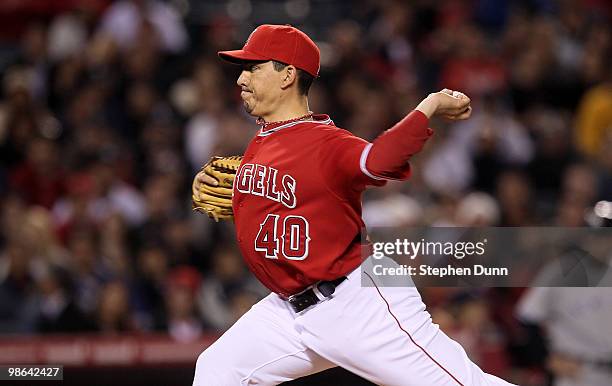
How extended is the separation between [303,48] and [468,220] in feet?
11.7

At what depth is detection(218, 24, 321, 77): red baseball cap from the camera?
4.01 m

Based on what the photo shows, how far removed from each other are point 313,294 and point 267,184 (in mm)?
422

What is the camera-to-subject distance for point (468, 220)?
290 inches

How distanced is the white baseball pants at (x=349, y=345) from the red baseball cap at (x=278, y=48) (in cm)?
80

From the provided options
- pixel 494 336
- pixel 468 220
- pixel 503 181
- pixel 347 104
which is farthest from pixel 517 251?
pixel 347 104

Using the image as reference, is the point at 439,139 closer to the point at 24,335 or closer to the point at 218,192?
the point at 24,335

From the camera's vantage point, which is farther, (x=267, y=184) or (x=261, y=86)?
(x=261, y=86)

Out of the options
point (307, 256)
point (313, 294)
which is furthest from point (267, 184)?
point (313, 294)

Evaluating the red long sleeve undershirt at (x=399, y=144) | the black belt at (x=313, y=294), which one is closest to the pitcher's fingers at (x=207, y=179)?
the black belt at (x=313, y=294)

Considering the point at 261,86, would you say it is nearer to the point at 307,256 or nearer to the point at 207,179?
the point at 207,179

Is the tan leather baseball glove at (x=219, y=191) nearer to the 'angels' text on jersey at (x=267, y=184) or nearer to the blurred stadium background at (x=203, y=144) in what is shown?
the 'angels' text on jersey at (x=267, y=184)

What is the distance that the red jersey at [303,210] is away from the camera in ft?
12.6

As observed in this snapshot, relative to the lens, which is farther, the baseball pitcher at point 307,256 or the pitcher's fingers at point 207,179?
the pitcher's fingers at point 207,179

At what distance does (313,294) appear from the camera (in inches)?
155
